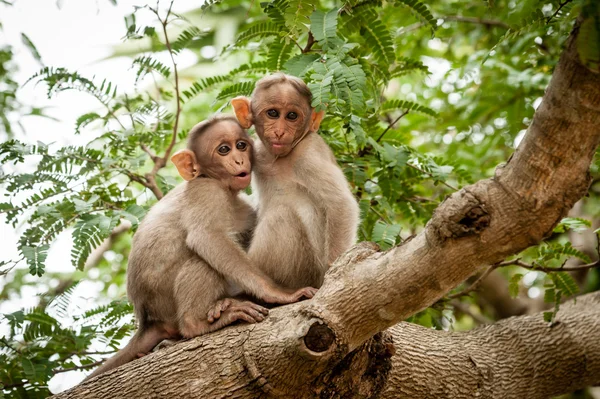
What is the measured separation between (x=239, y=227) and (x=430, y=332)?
6.19 feet

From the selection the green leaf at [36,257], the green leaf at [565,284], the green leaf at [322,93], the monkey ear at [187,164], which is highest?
the green leaf at [322,93]

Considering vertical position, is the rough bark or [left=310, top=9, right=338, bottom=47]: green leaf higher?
[left=310, top=9, right=338, bottom=47]: green leaf

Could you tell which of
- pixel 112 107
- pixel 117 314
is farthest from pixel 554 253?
pixel 112 107

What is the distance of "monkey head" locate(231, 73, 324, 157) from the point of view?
5332 mm

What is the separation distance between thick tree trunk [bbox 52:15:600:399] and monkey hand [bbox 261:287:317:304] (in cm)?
22

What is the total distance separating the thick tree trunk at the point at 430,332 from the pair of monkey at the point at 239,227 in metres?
0.43

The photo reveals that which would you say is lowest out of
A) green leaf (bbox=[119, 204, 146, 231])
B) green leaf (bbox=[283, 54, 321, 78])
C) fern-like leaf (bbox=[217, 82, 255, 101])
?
green leaf (bbox=[119, 204, 146, 231])

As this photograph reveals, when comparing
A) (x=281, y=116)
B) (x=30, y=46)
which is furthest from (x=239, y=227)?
(x=30, y=46)

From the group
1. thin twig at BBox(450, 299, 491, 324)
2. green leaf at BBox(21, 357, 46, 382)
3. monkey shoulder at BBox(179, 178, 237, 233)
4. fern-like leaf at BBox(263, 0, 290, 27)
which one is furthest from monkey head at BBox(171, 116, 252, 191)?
thin twig at BBox(450, 299, 491, 324)

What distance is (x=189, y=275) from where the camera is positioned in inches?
195

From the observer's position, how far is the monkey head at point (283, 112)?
17.5 ft

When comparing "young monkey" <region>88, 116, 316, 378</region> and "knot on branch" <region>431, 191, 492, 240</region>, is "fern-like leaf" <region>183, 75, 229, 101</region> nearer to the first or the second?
"young monkey" <region>88, 116, 316, 378</region>

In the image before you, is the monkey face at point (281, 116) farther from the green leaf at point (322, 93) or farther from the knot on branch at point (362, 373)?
the knot on branch at point (362, 373)

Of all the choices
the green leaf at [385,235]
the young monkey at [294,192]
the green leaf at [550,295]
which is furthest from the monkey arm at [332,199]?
the green leaf at [550,295]
